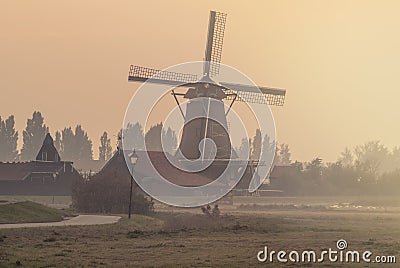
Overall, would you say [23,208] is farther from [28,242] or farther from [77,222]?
[28,242]

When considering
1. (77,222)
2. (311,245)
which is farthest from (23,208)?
(311,245)

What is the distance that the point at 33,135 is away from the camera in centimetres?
19588

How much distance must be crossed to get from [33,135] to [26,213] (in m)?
153

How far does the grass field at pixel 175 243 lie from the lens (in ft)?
89.6

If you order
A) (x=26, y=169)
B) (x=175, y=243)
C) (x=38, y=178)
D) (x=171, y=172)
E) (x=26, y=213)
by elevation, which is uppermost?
(x=26, y=169)

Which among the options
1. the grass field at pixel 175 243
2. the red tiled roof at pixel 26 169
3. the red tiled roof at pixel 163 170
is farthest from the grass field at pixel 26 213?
the red tiled roof at pixel 26 169

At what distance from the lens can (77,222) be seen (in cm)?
4475

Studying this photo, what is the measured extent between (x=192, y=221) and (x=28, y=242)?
1864 centimetres

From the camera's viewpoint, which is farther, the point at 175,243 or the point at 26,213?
the point at 26,213

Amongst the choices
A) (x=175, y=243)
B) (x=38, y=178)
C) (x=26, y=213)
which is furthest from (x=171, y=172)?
(x=175, y=243)

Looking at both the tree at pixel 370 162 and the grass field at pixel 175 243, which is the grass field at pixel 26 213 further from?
the tree at pixel 370 162

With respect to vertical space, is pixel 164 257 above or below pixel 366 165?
below

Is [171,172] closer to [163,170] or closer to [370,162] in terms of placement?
[163,170]

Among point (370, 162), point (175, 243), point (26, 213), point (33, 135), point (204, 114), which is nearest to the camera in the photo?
point (175, 243)
